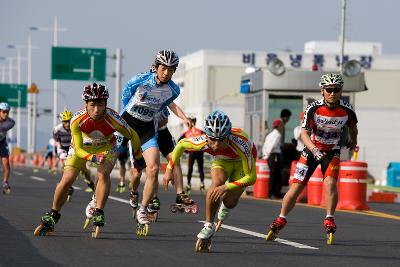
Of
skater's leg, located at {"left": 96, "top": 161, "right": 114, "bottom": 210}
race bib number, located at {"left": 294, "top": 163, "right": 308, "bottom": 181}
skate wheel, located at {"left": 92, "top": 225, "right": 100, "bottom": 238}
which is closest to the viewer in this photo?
skate wheel, located at {"left": 92, "top": 225, "right": 100, "bottom": 238}

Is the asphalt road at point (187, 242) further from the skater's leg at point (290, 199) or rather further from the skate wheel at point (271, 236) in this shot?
the skater's leg at point (290, 199)

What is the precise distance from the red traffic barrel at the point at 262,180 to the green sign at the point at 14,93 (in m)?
71.7

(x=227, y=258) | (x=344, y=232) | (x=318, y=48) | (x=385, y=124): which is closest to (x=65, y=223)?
(x=344, y=232)

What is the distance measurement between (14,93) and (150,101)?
277 feet

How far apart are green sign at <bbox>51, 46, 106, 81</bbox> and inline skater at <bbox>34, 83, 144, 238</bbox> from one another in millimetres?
46424

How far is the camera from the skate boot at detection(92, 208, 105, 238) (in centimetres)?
1332

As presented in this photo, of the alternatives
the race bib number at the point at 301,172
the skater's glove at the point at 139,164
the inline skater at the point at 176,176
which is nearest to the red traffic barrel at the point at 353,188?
the inline skater at the point at 176,176

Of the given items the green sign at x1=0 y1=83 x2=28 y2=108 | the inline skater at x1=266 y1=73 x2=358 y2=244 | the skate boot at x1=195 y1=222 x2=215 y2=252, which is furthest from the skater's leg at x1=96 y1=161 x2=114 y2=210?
the green sign at x1=0 y1=83 x2=28 y2=108

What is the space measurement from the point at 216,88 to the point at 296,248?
321 ft

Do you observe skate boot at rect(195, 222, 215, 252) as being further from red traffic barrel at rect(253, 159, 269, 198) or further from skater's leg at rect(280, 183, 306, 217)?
red traffic barrel at rect(253, 159, 269, 198)

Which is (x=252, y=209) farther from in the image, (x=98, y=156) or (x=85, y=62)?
(x=85, y=62)

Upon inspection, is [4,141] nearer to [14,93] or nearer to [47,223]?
[47,223]

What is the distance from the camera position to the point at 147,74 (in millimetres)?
15125

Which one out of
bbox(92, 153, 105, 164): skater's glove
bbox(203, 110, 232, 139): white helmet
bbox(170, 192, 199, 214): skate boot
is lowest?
bbox(170, 192, 199, 214): skate boot
